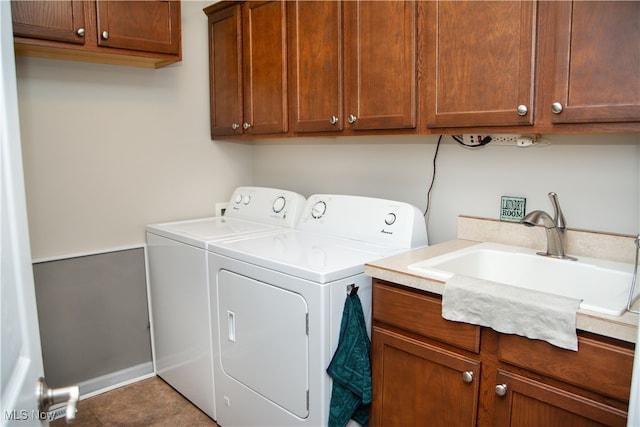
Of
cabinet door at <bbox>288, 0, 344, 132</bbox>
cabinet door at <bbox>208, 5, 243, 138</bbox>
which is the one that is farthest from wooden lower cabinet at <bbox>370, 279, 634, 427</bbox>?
cabinet door at <bbox>208, 5, 243, 138</bbox>

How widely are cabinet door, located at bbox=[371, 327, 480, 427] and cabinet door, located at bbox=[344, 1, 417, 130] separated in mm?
823

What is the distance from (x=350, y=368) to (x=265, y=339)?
400 millimetres

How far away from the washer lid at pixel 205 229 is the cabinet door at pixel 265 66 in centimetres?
51

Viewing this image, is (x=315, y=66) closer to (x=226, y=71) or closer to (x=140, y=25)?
(x=226, y=71)

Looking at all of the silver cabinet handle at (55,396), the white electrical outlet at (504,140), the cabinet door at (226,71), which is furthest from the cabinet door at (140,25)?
the silver cabinet handle at (55,396)

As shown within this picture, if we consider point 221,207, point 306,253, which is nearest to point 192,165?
point 221,207

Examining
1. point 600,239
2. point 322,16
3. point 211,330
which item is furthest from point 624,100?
point 211,330

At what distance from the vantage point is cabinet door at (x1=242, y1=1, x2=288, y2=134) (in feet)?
7.57

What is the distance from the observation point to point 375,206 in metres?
2.13

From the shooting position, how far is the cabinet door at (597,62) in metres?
1.29

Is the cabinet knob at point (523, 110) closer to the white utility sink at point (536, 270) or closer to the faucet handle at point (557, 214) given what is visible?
the faucet handle at point (557, 214)

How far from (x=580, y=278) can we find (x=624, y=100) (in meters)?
0.61

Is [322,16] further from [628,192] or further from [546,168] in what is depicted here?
[628,192]

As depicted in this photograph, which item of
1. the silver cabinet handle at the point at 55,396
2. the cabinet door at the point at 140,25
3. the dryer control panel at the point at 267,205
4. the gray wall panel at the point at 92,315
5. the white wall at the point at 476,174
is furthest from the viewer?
the dryer control panel at the point at 267,205
